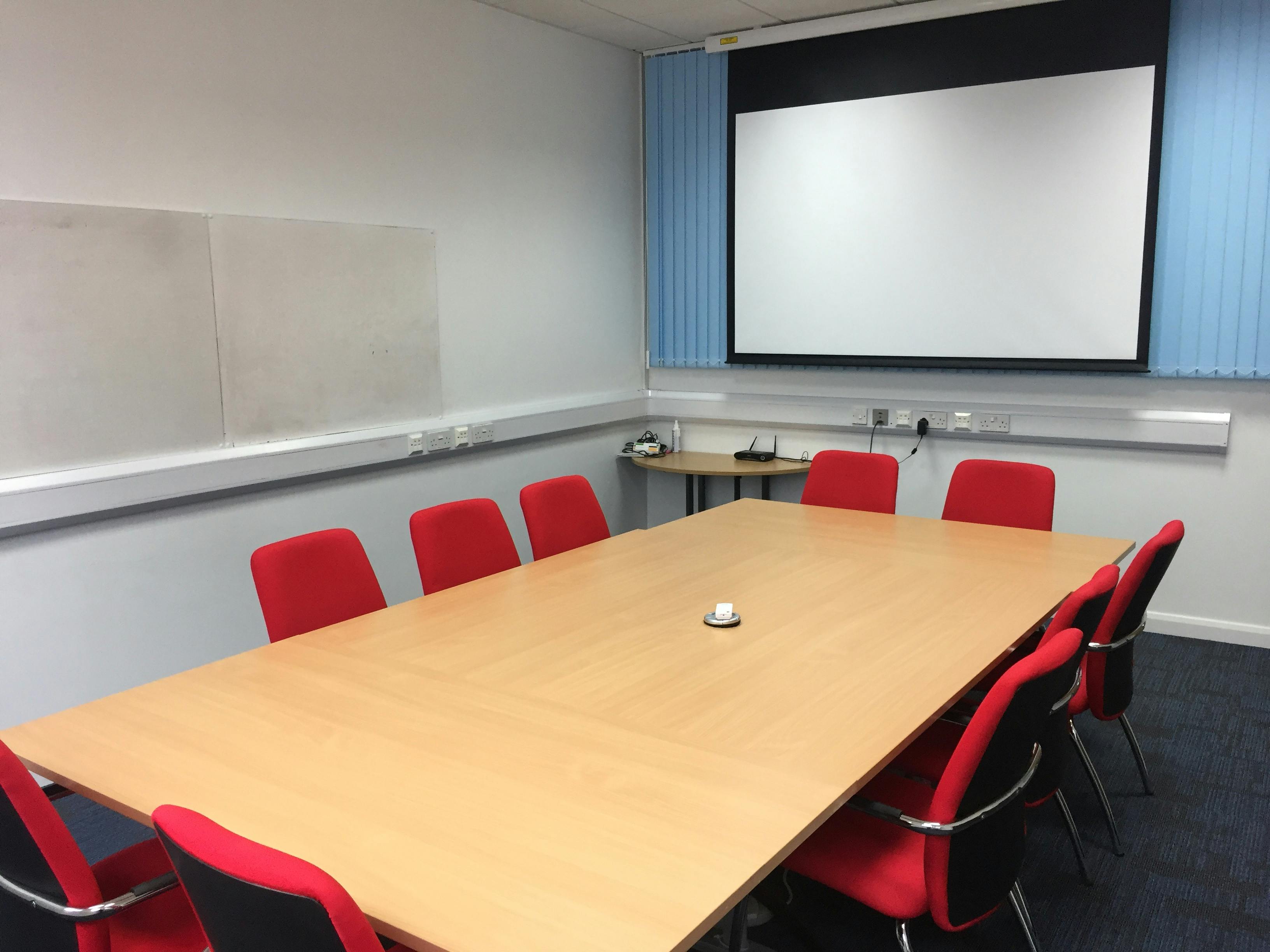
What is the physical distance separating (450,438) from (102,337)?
5.57ft

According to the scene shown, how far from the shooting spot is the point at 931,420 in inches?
209

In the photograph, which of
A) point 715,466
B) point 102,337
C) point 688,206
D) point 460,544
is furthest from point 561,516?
point 688,206

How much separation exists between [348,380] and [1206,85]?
4127mm

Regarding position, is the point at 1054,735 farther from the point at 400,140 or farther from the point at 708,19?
the point at 708,19

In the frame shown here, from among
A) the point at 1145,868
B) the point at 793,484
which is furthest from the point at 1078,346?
the point at 1145,868

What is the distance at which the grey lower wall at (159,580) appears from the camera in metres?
3.30

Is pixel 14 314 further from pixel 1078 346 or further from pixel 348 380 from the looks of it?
pixel 1078 346

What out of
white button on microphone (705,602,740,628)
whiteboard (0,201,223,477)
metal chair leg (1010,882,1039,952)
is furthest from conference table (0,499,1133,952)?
whiteboard (0,201,223,477)

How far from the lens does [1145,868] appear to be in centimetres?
290

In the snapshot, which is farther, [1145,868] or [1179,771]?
[1179,771]

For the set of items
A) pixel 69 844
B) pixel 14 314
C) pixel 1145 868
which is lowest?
pixel 1145 868

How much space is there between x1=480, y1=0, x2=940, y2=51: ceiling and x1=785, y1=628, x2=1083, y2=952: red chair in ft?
13.2

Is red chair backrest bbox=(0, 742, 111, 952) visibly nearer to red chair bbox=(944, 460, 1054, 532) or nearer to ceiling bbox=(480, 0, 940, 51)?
red chair bbox=(944, 460, 1054, 532)

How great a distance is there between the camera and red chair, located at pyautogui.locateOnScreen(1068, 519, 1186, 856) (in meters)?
2.83
